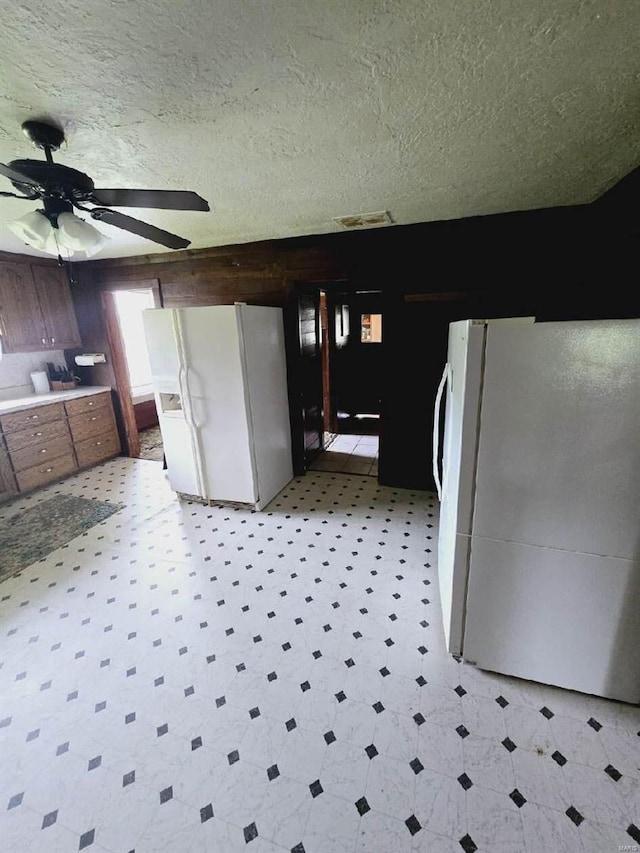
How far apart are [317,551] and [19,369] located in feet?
13.8

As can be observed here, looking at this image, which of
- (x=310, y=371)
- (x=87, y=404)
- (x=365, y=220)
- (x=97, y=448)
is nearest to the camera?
(x=365, y=220)

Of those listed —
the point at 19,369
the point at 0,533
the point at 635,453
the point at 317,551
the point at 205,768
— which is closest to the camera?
the point at 635,453

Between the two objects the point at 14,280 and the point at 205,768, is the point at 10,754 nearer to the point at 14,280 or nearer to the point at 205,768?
the point at 205,768

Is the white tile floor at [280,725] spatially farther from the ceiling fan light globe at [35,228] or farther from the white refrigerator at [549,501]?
the ceiling fan light globe at [35,228]

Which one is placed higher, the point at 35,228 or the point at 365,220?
the point at 365,220

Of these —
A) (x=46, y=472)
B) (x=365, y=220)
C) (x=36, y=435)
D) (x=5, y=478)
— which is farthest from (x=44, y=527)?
(x=365, y=220)

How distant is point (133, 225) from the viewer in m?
1.86

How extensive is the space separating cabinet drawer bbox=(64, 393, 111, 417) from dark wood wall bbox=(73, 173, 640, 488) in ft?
4.47

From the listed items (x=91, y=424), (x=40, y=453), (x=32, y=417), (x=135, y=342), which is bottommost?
(x=40, y=453)

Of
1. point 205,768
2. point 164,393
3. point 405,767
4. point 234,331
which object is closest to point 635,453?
point 405,767

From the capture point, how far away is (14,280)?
3842 mm

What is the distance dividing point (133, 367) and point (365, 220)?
495 cm

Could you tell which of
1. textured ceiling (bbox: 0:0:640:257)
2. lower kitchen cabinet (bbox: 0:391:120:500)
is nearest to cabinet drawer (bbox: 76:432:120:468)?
lower kitchen cabinet (bbox: 0:391:120:500)

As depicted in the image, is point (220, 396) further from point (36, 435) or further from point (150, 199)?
point (36, 435)
